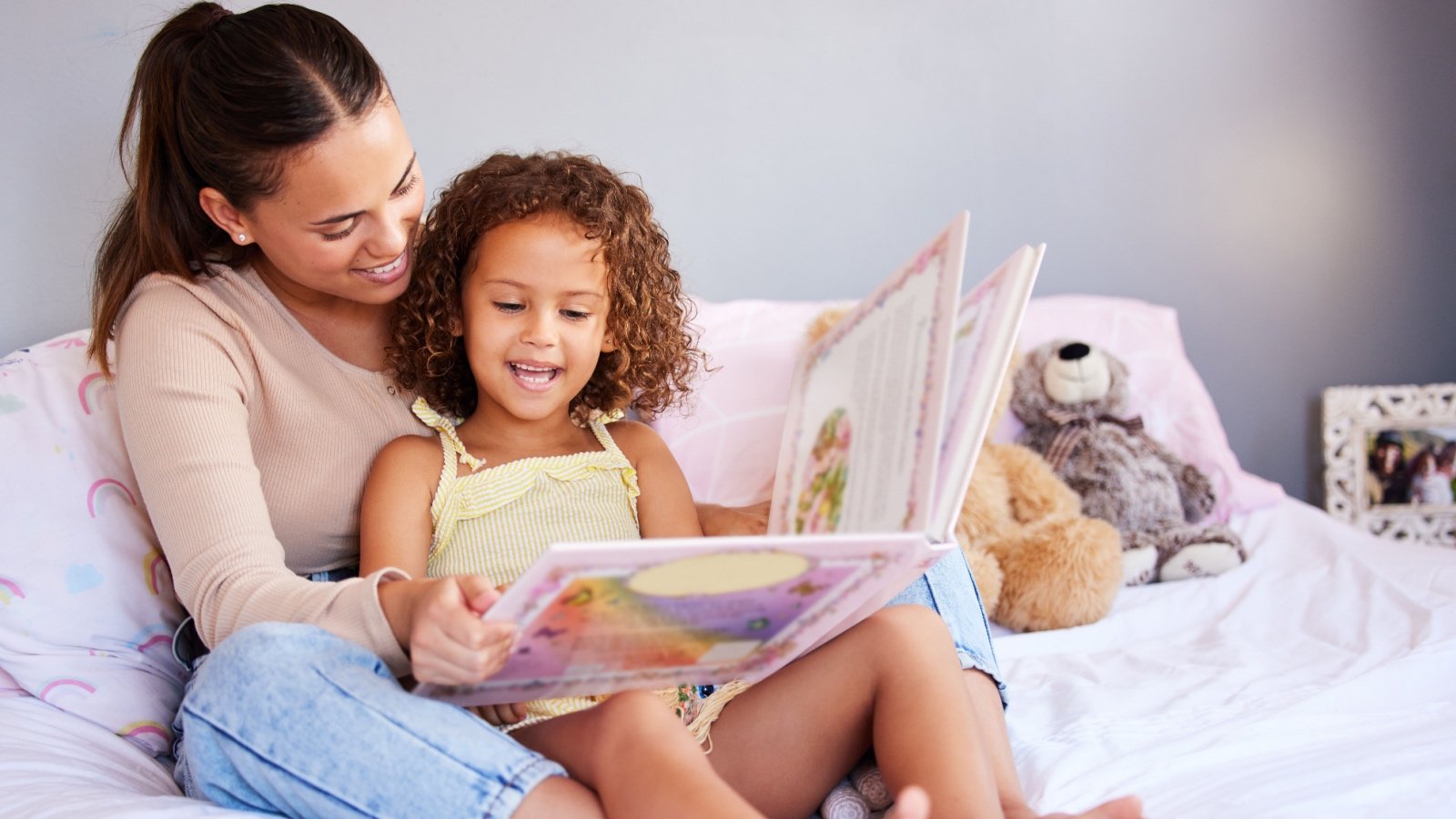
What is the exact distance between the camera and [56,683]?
1.02 m

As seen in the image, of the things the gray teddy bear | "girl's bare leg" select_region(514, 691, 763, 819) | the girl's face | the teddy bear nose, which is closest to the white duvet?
the gray teddy bear

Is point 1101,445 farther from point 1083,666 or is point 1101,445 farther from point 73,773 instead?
point 73,773

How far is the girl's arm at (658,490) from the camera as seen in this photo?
3.90 ft

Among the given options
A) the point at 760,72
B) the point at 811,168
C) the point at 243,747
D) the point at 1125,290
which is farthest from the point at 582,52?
the point at 243,747

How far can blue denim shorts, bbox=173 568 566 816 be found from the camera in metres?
0.73

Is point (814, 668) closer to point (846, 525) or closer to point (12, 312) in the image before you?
point (846, 525)

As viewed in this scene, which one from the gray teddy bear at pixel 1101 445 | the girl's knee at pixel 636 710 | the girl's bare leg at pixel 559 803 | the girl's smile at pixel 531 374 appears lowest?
the gray teddy bear at pixel 1101 445

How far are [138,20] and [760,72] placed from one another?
35.1 inches

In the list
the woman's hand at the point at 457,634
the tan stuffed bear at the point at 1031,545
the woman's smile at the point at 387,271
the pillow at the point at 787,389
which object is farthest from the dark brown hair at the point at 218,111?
the tan stuffed bear at the point at 1031,545

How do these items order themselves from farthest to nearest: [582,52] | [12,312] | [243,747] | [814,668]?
[582,52]
[12,312]
[814,668]
[243,747]

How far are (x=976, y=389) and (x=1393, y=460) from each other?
1734 millimetres

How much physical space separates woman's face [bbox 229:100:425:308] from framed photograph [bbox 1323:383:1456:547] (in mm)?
1758

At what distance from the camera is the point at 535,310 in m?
1.11

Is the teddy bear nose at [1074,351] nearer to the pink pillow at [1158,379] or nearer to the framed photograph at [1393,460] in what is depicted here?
the pink pillow at [1158,379]
